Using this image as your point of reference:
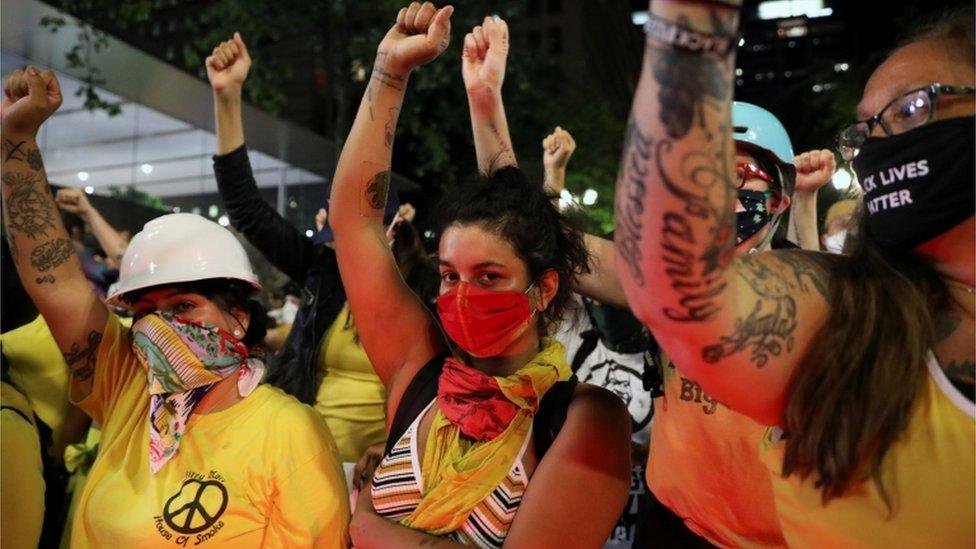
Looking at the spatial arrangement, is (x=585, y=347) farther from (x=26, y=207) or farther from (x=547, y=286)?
(x=26, y=207)

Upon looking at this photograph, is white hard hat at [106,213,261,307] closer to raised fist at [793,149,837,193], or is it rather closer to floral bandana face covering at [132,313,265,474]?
floral bandana face covering at [132,313,265,474]

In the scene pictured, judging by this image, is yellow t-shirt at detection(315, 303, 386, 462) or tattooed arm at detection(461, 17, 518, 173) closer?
tattooed arm at detection(461, 17, 518, 173)

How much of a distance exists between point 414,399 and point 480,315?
0.31 metres

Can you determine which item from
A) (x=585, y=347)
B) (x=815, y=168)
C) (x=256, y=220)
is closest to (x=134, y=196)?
(x=256, y=220)

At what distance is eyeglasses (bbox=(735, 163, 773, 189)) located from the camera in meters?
2.64

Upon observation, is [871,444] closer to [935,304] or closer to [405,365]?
[935,304]

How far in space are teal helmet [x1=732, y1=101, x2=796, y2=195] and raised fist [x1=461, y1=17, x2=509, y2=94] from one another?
32.4 inches

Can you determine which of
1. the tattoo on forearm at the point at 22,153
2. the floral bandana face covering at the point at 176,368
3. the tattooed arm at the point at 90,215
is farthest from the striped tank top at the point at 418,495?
the tattooed arm at the point at 90,215

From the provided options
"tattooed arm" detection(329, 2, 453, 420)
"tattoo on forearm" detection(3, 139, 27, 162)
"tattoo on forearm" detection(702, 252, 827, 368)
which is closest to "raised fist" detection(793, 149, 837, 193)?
"tattooed arm" detection(329, 2, 453, 420)

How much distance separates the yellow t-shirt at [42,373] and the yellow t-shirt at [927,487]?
322 cm

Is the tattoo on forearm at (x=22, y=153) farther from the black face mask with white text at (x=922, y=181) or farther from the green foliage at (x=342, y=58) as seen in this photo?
the green foliage at (x=342, y=58)

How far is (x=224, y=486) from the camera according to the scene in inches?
102

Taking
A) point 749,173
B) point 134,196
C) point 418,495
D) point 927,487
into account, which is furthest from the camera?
point 134,196

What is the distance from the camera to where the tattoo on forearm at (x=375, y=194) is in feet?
8.14
